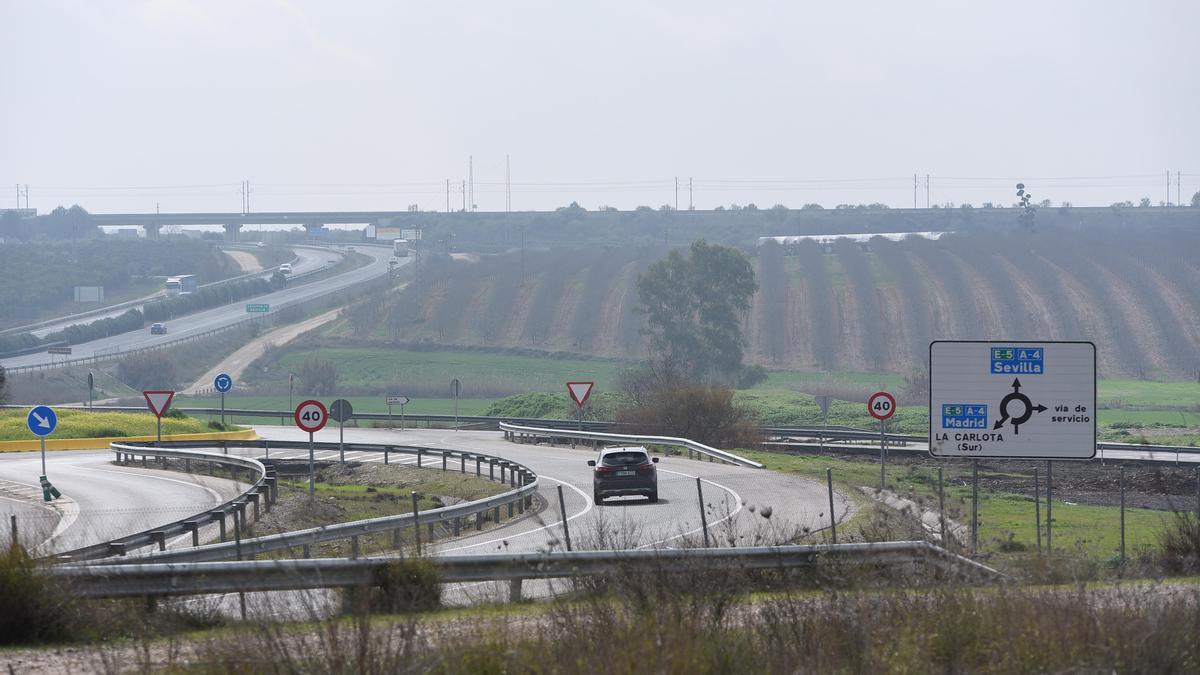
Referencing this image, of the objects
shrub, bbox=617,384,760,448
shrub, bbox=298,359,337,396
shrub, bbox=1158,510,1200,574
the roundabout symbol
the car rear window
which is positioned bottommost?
shrub, bbox=298,359,337,396

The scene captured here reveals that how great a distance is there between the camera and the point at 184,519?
68.2ft

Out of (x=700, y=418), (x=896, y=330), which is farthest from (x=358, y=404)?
(x=896, y=330)

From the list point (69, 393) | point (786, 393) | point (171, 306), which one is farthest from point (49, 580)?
point (171, 306)

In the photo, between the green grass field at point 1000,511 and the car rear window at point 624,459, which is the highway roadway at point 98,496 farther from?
the green grass field at point 1000,511

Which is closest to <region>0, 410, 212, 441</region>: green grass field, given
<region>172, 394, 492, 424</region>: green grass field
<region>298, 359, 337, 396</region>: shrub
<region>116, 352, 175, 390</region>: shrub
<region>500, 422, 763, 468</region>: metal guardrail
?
<region>172, 394, 492, 424</region>: green grass field

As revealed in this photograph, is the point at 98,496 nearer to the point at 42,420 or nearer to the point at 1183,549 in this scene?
the point at 42,420

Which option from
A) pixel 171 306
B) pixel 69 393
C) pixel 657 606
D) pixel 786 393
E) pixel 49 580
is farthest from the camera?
pixel 171 306

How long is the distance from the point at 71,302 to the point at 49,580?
135 meters

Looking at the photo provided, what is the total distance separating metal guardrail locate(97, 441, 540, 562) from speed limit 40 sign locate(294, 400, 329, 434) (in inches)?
193

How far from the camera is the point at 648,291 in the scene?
9400cm

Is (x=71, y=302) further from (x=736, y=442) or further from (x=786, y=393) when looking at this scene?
(x=736, y=442)

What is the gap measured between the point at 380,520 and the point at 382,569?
24.4ft

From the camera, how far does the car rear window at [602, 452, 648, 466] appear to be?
101 feet

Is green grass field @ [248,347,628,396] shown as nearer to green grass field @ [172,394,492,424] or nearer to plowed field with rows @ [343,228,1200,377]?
green grass field @ [172,394,492,424]
